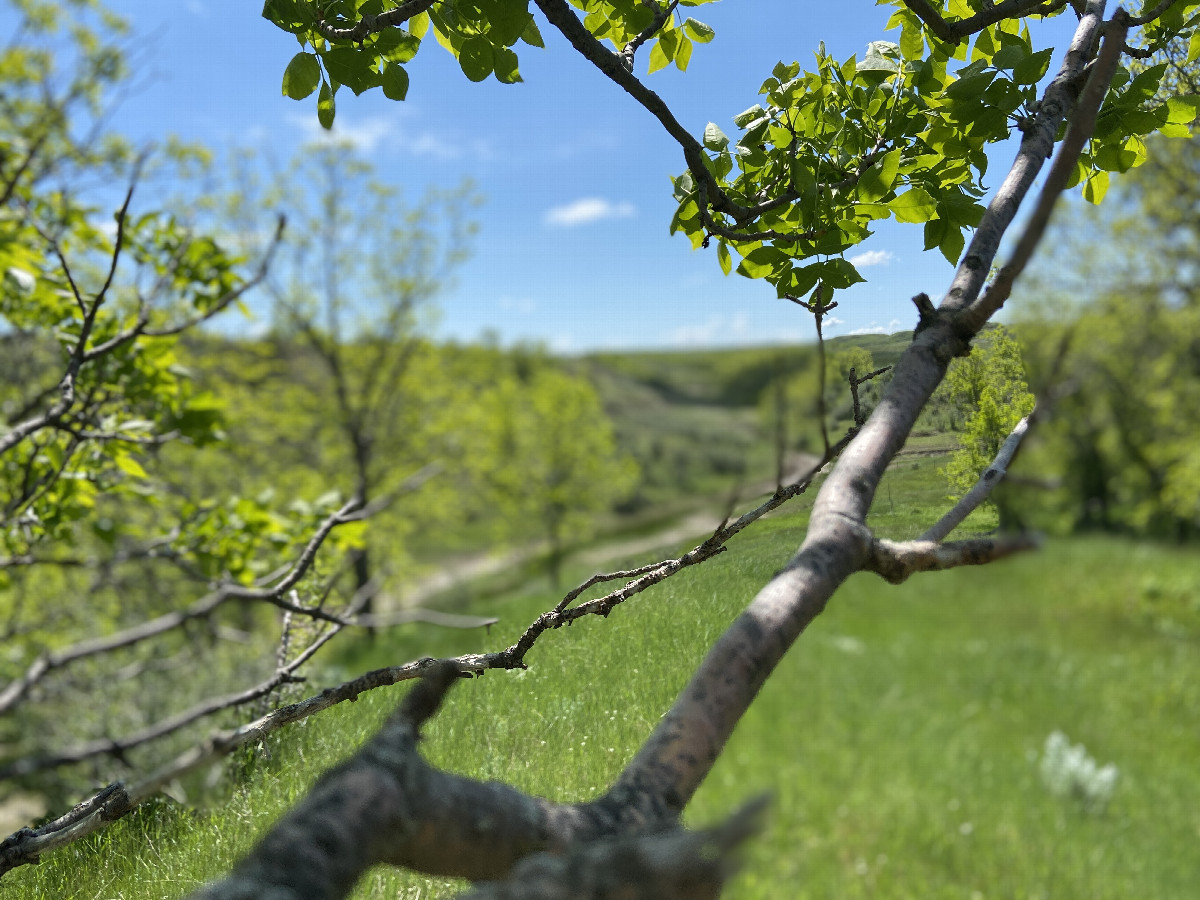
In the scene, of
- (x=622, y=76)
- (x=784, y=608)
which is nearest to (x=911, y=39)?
(x=622, y=76)

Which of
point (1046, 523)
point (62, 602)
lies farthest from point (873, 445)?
point (1046, 523)

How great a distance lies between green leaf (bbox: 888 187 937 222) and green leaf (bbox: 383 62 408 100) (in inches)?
45.4

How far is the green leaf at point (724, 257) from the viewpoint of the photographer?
2059 millimetres

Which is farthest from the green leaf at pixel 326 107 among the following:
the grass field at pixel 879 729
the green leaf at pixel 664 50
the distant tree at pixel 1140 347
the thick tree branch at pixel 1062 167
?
the distant tree at pixel 1140 347

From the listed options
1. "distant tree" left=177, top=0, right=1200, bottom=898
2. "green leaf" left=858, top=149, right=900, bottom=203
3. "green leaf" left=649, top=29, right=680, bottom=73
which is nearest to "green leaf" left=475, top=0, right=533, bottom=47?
"distant tree" left=177, top=0, right=1200, bottom=898

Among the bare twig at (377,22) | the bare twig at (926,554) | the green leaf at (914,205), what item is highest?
the bare twig at (377,22)

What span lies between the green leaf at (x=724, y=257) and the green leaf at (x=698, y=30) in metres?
0.57

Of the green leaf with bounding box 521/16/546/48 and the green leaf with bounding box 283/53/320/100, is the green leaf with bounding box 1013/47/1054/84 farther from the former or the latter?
the green leaf with bounding box 283/53/320/100

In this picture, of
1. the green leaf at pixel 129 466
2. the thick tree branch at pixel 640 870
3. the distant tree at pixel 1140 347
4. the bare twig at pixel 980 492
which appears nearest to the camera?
the thick tree branch at pixel 640 870

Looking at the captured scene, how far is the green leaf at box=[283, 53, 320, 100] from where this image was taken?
173 cm

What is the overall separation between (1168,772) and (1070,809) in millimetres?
1880

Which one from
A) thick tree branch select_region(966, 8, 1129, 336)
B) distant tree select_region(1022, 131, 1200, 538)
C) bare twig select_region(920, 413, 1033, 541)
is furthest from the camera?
distant tree select_region(1022, 131, 1200, 538)

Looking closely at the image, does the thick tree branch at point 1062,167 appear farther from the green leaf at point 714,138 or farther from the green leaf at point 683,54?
the green leaf at point 683,54

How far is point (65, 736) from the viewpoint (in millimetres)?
8781
